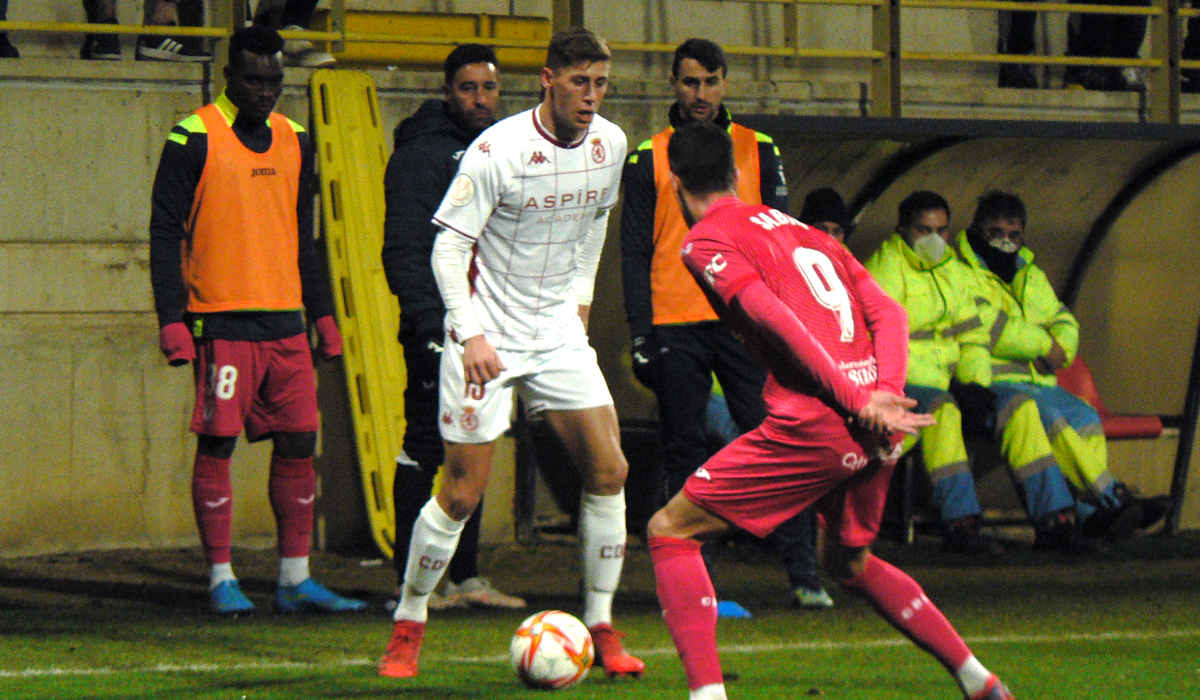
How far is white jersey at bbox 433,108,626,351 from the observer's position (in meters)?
6.14

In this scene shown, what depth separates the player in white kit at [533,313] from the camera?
609 cm

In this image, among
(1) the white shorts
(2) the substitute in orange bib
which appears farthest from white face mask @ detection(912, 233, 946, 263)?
(1) the white shorts

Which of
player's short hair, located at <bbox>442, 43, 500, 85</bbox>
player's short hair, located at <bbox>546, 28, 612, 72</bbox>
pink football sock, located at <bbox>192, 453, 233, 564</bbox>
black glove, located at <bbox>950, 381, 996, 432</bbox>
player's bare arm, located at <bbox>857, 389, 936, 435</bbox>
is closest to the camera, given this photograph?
player's bare arm, located at <bbox>857, 389, 936, 435</bbox>

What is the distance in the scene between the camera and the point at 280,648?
667cm

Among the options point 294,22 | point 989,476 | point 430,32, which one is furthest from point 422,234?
point 989,476

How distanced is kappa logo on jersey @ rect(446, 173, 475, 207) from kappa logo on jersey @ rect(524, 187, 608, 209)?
0.70 feet

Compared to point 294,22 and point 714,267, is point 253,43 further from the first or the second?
point 294,22

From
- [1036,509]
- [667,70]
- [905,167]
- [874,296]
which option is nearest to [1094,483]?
[1036,509]

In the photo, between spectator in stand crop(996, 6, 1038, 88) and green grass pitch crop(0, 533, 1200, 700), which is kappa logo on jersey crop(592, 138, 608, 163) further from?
spectator in stand crop(996, 6, 1038, 88)

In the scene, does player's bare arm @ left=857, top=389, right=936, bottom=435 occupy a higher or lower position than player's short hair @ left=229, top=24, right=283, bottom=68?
lower

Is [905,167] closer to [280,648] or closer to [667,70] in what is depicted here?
[667,70]

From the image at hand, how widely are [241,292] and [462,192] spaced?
188cm

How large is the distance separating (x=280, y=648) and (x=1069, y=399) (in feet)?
17.8


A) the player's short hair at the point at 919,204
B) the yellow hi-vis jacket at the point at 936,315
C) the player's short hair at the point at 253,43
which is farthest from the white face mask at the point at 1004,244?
the player's short hair at the point at 253,43
